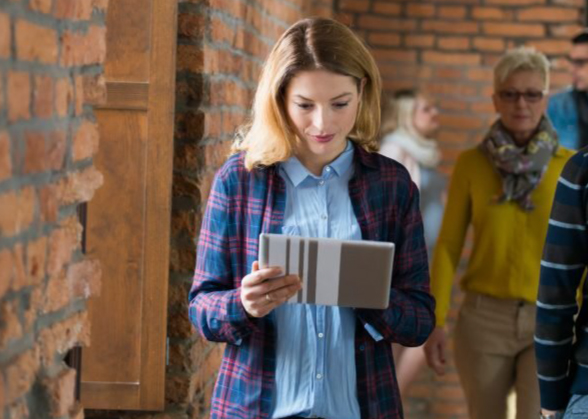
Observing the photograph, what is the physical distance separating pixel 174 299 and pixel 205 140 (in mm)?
457

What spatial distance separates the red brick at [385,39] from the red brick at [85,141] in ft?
15.7

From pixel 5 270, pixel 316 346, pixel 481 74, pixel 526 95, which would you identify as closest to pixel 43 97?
pixel 5 270

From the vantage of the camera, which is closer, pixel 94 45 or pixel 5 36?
pixel 5 36

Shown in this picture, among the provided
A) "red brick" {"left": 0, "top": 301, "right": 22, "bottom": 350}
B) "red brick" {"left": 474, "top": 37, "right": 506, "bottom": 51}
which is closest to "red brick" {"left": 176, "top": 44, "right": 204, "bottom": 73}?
"red brick" {"left": 0, "top": 301, "right": 22, "bottom": 350}

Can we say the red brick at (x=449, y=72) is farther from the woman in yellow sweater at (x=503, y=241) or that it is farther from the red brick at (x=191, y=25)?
the red brick at (x=191, y=25)

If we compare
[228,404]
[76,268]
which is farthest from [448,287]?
[76,268]

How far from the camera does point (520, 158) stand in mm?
3717

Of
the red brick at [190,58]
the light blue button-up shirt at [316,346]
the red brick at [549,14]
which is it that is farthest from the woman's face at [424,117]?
the light blue button-up shirt at [316,346]

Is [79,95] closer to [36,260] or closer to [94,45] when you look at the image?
[94,45]

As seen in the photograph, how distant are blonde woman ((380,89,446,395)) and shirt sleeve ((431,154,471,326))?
1.99 meters

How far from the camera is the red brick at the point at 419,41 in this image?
6.70 meters

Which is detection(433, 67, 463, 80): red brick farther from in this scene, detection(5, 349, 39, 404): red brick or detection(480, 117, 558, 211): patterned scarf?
detection(5, 349, 39, 404): red brick

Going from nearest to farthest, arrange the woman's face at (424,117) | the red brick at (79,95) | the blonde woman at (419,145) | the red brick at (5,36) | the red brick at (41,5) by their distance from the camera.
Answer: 1. the red brick at (5,36)
2. the red brick at (41,5)
3. the red brick at (79,95)
4. the blonde woman at (419,145)
5. the woman's face at (424,117)

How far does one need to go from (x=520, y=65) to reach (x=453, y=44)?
2998mm
